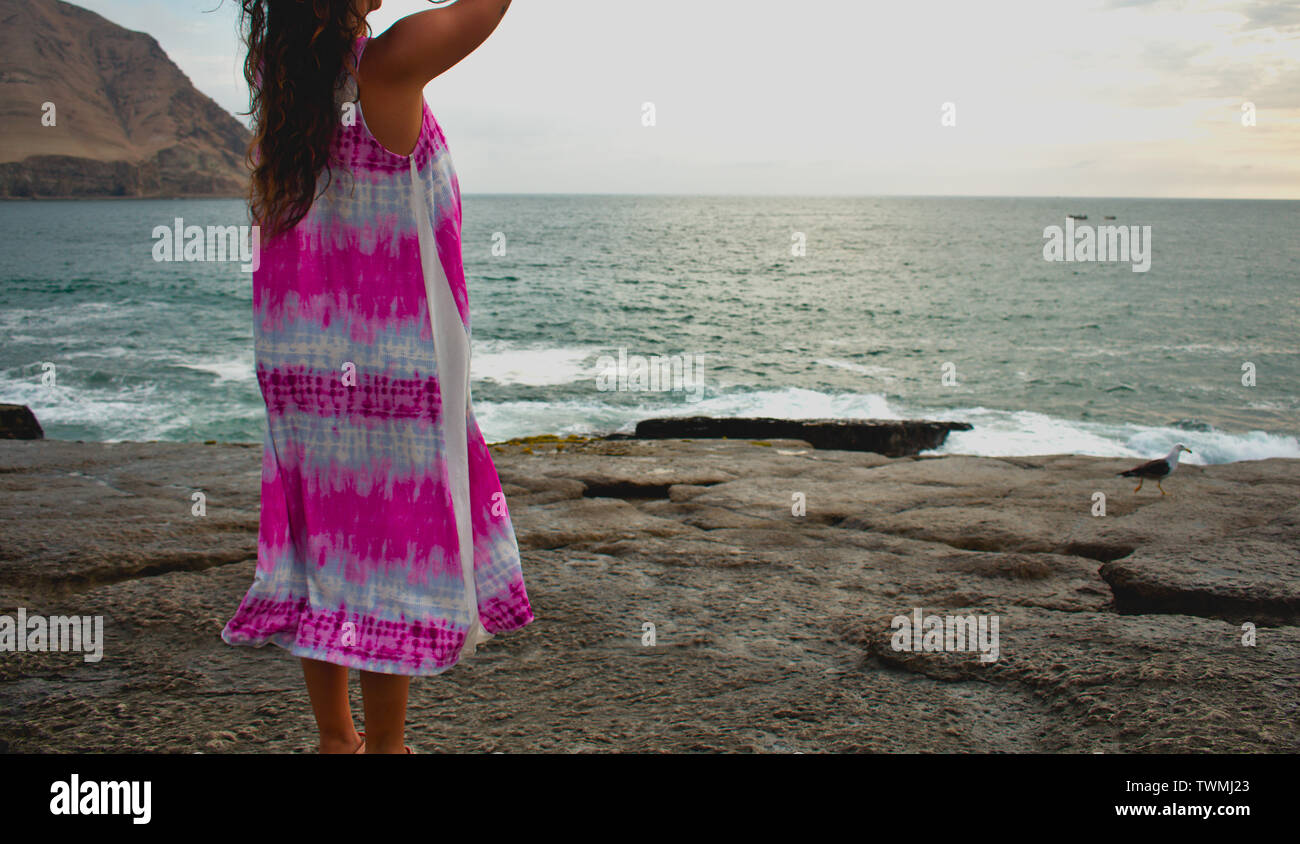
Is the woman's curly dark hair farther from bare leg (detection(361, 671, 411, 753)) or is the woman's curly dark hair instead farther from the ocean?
the ocean

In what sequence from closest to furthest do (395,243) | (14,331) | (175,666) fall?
(395,243) → (175,666) → (14,331)

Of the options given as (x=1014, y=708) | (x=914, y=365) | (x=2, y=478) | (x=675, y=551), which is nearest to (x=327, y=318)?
(x=1014, y=708)

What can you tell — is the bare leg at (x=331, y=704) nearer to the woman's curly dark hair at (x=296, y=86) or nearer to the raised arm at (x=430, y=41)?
the woman's curly dark hair at (x=296, y=86)

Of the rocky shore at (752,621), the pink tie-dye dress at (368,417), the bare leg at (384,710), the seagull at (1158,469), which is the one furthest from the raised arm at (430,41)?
the seagull at (1158,469)

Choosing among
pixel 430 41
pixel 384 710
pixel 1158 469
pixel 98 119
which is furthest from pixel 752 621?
pixel 98 119

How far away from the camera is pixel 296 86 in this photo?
1.77 metres

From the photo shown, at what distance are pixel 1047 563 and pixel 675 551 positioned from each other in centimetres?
175

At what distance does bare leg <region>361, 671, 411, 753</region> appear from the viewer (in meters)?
1.93

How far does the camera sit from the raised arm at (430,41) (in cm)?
170

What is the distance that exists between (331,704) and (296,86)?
1.37 m

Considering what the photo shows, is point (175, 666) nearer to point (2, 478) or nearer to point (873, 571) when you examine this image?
point (873, 571)

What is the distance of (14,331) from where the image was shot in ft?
78.4

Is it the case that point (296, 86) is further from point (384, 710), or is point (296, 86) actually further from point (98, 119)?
point (98, 119)

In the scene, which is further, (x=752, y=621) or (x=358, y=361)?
(x=752, y=621)
